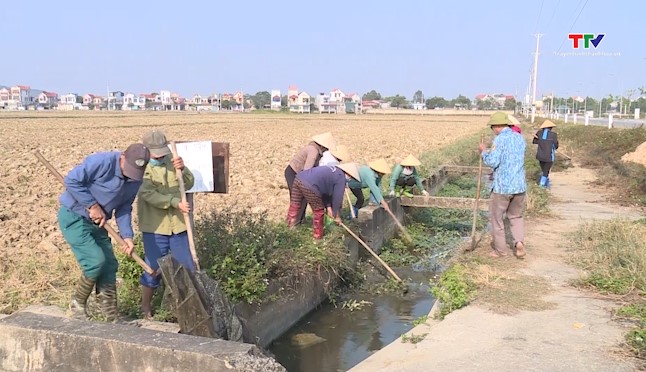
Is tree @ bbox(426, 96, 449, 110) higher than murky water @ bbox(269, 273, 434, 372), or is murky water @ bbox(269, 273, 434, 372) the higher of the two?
tree @ bbox(426, 96, 449, 110)

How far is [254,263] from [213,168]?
0.92 m

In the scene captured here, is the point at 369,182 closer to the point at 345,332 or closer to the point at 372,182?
the point at 372,182

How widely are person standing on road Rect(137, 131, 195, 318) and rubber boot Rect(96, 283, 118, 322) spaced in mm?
247

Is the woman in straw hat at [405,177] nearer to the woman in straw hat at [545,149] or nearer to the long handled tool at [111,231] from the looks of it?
the woman in straw hat at [545,149]

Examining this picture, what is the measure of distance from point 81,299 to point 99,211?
0.73m

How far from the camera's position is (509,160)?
6.52m

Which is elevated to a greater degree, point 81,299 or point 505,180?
point 505,180

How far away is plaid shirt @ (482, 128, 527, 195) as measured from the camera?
256 inches

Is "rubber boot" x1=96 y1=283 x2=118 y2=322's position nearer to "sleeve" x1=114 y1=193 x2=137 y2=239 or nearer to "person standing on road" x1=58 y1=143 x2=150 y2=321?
"person standing on road" x1=58 y1=143 x2=150 y2=321

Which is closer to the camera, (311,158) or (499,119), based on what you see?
(499,119)

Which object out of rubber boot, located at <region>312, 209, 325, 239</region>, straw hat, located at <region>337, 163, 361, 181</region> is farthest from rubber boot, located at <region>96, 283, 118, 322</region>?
straw hat, located at <region>337, 163, 361, 181</region>

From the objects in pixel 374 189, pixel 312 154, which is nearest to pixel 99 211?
pixel 312 154

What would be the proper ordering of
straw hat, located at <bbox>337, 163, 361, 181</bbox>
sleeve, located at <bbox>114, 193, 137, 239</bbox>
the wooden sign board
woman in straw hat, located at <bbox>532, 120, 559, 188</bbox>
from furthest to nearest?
woman in straw hat, located at <bbox>532, 120, 559, 188</bbox>, straw hat, located at <bbox>337, 163, 361, 181</bbox>, the wooden sign board, sleeve, located at <bbox>114, 193, 137, 239</bbox>

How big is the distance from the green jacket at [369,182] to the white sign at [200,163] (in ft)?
10.2
